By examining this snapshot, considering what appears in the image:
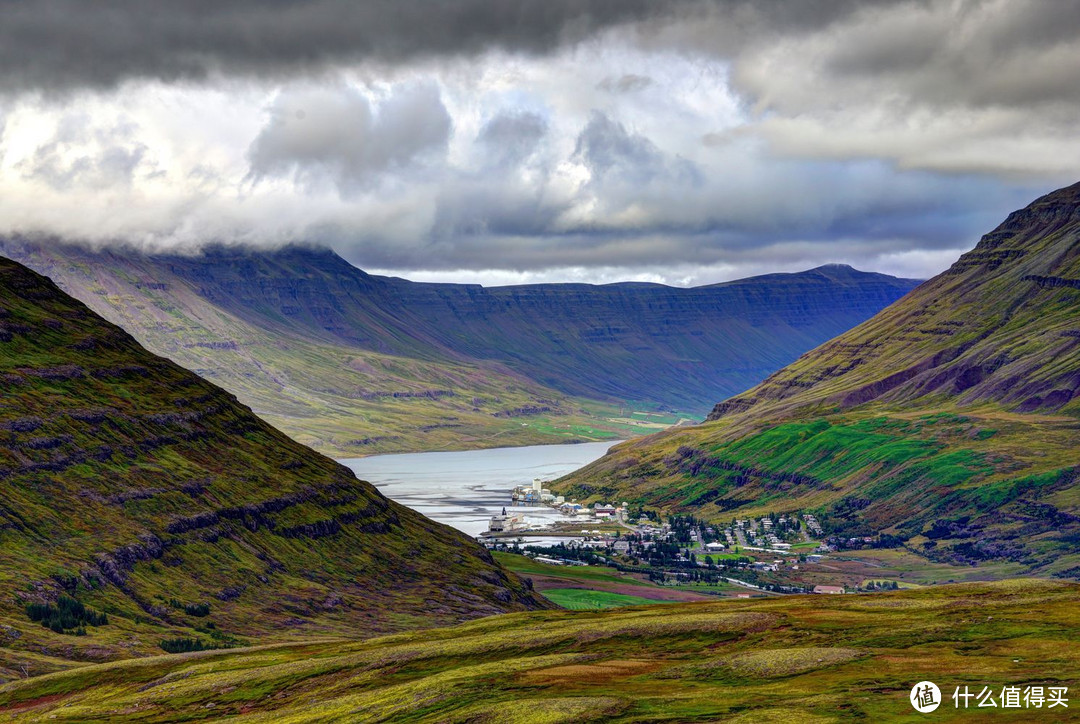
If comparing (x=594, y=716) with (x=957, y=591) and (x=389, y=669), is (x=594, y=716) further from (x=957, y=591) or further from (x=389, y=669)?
(x=957, y=591)

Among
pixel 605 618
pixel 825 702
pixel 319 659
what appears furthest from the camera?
pixel 605 618

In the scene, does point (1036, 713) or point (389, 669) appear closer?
point (1036, 713)

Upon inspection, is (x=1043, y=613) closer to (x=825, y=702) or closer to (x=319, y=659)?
(x=825, y=702)

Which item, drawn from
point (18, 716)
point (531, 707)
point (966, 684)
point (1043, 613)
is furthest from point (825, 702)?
point (18, 716)

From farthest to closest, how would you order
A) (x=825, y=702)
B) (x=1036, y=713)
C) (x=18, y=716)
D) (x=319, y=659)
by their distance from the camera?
(x=319, y=659)
(x=18, y=716)
(x=825, y=702)
(x=1036, y=713)

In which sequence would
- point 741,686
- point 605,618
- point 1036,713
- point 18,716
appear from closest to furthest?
1. point 1036,713
2. point 741,686
3. point 18,716
4. point 605,618

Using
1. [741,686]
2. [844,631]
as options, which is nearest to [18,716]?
[741,686]
